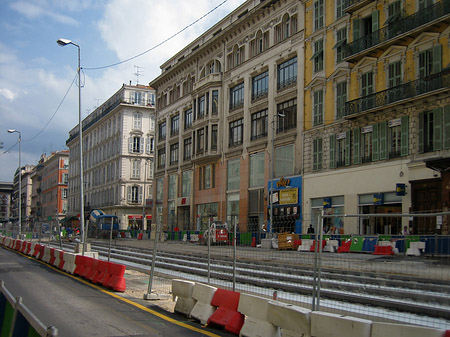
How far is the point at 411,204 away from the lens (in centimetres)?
2633

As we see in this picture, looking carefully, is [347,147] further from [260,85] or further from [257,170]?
[260,85]

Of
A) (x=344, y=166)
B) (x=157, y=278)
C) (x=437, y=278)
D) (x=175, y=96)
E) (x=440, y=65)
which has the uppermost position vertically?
(x=175, y=96)

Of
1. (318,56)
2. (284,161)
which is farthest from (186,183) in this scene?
(318,56)

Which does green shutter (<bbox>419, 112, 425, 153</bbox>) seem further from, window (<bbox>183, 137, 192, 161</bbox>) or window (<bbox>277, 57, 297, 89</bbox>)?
window (<bbox>183, 137, 192, 161</bbox>)

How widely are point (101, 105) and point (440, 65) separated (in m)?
69.5

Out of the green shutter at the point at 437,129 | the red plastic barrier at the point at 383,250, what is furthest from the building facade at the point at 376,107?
the red plastic barrier at the point at 383,250

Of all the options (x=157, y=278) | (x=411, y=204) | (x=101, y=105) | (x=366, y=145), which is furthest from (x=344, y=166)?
(x=101, y=105)

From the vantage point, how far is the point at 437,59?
2541cm

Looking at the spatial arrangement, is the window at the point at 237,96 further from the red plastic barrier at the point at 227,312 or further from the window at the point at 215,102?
the red plastic barrier at the point at 227,312

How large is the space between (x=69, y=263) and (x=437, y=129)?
18407 millimetres

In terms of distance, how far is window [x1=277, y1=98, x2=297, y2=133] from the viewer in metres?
36.0

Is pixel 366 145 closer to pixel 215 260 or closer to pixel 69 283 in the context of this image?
pixel 215 260

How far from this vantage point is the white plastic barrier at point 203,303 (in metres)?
9.93

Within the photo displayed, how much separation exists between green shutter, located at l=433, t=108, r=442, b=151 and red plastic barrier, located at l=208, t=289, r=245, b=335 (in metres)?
18.9
